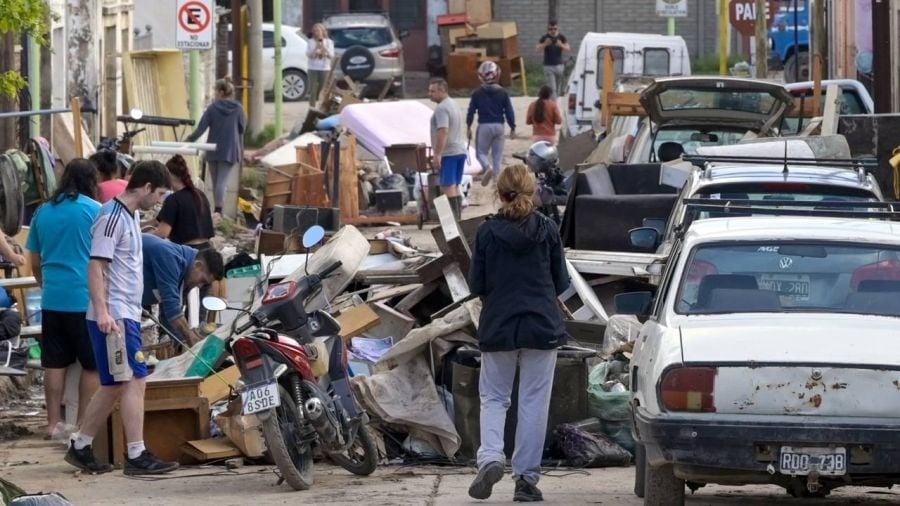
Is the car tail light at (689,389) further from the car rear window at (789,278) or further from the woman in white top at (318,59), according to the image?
the woman in white top at (318,59)

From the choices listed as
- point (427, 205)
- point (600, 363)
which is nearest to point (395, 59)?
point (427, 205)

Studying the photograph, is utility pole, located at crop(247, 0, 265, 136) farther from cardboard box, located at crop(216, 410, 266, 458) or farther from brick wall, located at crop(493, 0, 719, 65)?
cardboard box, located at crop(216, 410, 266, 458)

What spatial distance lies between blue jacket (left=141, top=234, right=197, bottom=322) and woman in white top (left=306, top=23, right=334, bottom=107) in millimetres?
22861

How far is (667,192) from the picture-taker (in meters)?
15.7

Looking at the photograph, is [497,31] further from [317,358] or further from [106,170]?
[317,358]

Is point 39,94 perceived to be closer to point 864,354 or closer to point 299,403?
point 299,403

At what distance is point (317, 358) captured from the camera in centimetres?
916

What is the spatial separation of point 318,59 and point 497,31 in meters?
10.1

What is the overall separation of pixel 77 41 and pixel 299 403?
12.2 metres

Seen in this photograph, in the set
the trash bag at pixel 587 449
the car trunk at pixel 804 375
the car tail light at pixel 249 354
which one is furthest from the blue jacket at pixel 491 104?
the car trunk at pixel 804 375

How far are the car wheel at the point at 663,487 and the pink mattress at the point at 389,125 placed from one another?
55.9 ft

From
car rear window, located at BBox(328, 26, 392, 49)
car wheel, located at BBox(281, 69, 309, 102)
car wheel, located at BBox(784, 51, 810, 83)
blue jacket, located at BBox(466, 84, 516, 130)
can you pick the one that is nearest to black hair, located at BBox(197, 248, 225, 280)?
blue jacket, located at BBox(466, 84, 516, 130)

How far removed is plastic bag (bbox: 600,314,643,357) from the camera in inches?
429

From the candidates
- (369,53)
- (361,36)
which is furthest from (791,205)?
(361,36)
